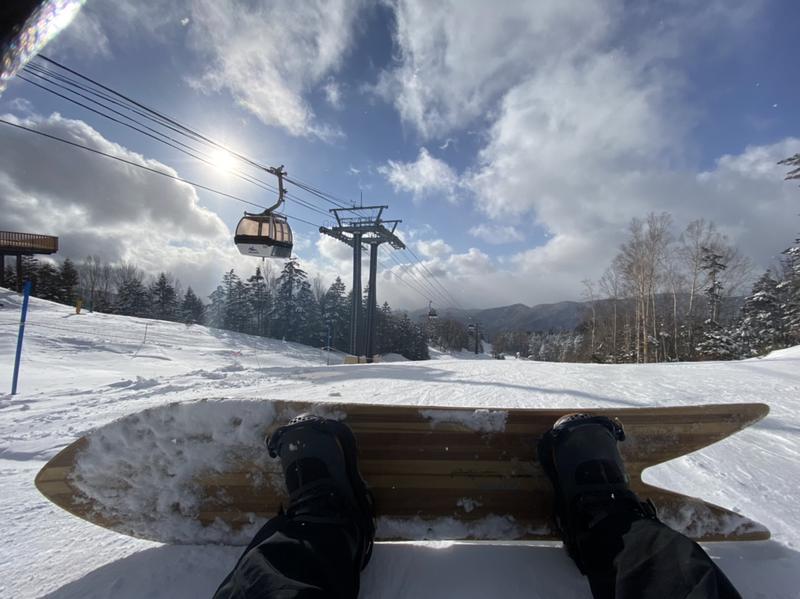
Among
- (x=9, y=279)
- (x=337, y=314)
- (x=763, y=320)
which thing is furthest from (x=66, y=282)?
(x=763, y=320)

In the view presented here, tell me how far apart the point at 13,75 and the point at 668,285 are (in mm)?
26432

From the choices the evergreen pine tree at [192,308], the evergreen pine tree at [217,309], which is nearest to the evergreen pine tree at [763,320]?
the evergreen pine tree at [217,309]

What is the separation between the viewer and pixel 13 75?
29.3 inches

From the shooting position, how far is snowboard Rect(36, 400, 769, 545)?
54.6 inches

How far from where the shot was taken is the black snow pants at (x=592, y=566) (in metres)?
0.86

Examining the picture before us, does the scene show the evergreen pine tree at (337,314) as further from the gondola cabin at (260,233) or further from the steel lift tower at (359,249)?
the gondola cabin at (260,233)

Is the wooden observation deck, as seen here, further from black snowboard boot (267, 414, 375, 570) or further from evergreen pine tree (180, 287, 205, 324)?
black snowboard boot (267, 414, 375, 570)

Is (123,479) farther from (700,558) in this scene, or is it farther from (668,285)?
(668,285)

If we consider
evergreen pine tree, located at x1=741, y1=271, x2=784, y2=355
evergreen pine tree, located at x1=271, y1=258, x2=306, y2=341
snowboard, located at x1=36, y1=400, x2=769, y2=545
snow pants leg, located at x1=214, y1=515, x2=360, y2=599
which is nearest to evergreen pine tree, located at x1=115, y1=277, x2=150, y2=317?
evergreen pine tree, located at x1=271, y1=258, x2=306, y2=341

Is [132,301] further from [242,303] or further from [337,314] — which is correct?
[337,314]

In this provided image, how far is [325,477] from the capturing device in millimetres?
1263

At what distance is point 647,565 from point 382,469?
0.92 meters

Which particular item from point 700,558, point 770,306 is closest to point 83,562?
point 700,558

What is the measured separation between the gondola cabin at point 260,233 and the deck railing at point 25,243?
101 feet
